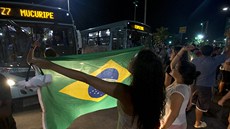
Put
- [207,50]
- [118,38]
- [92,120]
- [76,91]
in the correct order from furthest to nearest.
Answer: [118,38] < [92,120] < [207,50] < [76,91]

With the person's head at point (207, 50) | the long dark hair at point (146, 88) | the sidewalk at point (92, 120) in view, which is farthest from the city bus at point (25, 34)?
the long dark hair at point (146, 88)

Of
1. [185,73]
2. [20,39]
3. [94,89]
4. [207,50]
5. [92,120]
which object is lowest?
[92,120]

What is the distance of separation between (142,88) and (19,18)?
5992 mm

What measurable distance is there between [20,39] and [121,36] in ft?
24.8

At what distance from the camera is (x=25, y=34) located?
646 centimetres

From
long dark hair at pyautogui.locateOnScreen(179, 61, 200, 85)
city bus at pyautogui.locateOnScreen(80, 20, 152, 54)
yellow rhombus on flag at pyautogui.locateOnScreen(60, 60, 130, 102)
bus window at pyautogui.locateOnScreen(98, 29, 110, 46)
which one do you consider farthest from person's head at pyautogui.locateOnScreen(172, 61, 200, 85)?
bus window at pyautogui.locateOnScreen(98, 29, 110, 46)

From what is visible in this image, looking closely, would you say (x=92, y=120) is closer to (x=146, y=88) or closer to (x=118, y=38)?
(x=146, y=88)

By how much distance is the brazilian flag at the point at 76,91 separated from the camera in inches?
119

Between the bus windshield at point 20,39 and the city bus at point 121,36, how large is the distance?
20.0 feet

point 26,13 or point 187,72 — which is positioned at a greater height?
point 26,13

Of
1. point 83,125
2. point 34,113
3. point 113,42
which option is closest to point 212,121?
point 83,125

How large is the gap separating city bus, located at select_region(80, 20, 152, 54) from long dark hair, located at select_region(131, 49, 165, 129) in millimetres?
11130

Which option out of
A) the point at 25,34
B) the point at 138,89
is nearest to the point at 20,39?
the point at 25,34

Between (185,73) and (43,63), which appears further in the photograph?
(185,73)
